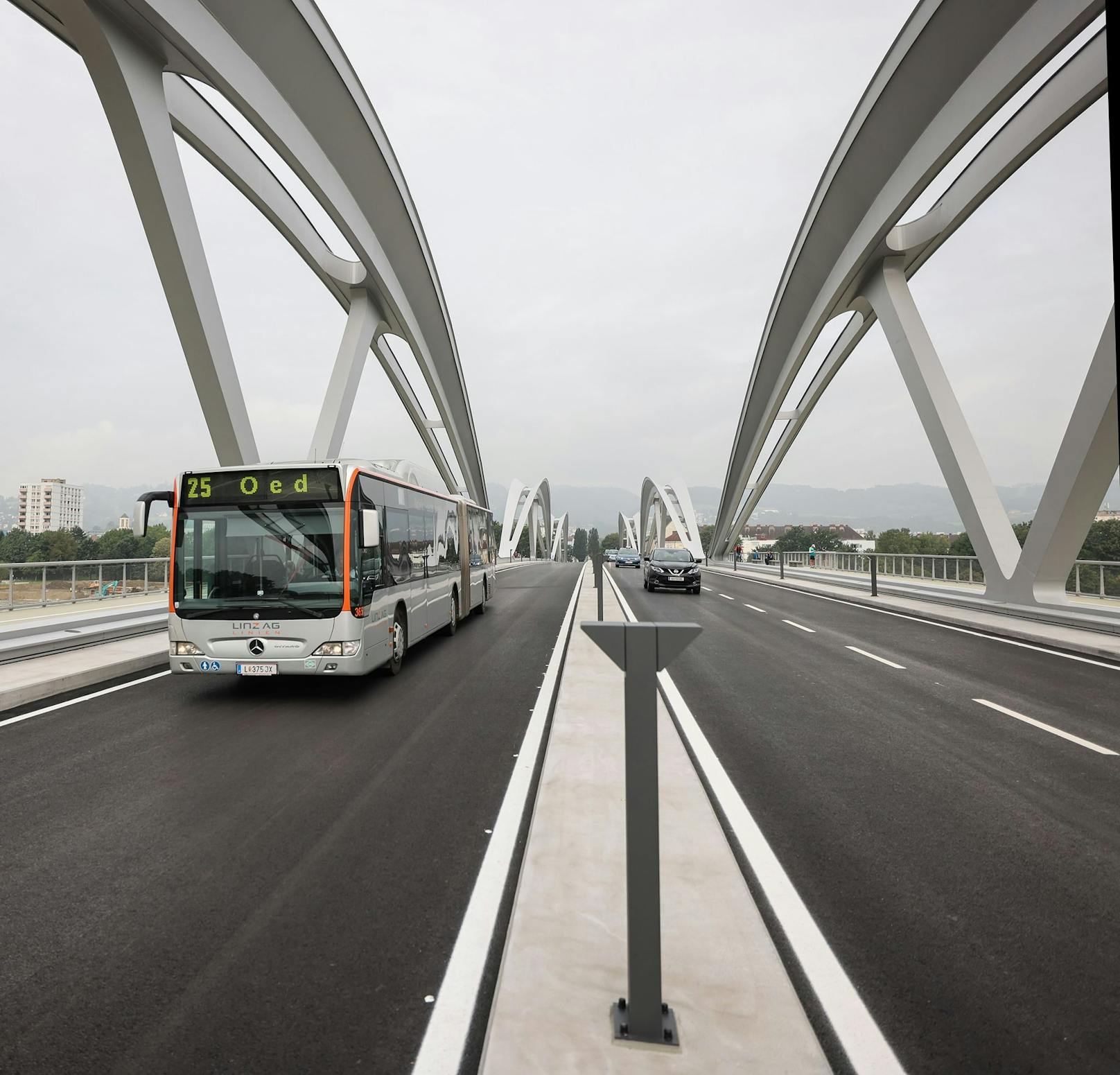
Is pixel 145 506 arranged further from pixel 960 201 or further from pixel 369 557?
pixel 960 201

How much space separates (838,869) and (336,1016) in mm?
2491

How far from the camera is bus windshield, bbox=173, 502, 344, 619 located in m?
7.29

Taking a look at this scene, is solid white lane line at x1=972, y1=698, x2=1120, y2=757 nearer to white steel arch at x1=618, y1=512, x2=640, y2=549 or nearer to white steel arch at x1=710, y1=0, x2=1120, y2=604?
white steel arch at x1=710, y1=0, x2=1120, y2=604

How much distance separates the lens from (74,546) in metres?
21.3

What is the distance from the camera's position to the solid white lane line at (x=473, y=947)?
2.15m

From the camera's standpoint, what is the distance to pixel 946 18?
14836mm

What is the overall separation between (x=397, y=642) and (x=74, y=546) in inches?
723

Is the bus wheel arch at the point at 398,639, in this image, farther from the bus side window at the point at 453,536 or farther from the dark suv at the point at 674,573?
the dark suv at the point at 674,573

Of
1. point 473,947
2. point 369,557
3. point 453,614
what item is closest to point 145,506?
point 369,557

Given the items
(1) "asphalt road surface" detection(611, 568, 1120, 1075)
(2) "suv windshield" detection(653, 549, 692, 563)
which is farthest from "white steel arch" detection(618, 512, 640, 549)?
(1) "asphalt road surface" detection(611, 568, 1120, 1075)

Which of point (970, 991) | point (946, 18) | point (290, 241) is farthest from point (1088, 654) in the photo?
point (290, 241)

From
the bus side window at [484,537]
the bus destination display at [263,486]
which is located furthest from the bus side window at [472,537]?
the bus destination display at [263,486]

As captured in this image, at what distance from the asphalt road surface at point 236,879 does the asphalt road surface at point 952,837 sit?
180cm

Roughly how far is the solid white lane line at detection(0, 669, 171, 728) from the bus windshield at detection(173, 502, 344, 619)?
57.6 inches
